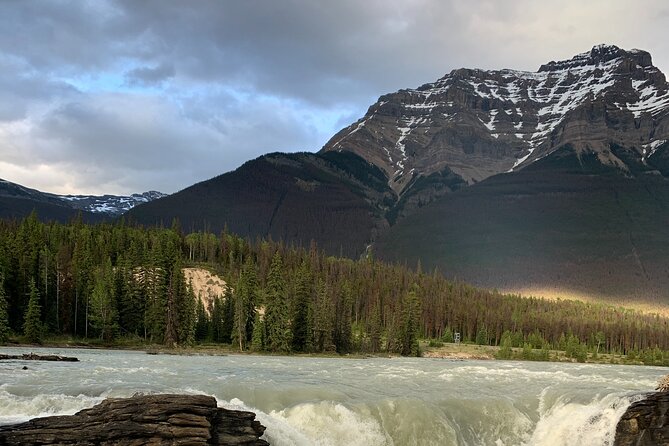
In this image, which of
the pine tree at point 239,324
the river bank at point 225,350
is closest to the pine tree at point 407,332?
the river bank at point 225,350

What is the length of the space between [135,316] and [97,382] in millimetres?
78790

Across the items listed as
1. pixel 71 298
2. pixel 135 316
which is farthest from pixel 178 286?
pixel 71 298

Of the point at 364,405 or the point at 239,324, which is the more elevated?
the point at 239,324

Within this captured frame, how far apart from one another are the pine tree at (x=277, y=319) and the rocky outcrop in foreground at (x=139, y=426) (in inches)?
3314

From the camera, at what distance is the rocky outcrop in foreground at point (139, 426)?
27.2 m

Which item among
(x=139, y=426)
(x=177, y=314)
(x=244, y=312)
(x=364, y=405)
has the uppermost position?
(x=244, y=312)

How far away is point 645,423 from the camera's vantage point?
39.8 m

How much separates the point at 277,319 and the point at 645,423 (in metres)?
81.7

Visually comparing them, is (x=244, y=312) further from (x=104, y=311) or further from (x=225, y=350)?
(x=104, y=311)

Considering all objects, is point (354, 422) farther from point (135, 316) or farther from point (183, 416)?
point (135, 316)

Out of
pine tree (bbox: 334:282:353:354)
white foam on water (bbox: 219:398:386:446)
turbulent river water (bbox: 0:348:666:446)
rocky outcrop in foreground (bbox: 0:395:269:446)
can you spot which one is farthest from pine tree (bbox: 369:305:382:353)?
rocky outcrop in foreground (bbox: 0:395:269:446)

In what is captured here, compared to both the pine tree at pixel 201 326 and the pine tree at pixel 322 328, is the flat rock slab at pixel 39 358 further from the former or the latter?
the pine tree at pixel 201 326

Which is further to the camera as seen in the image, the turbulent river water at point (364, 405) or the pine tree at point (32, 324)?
the pine tree at point (32, 324)

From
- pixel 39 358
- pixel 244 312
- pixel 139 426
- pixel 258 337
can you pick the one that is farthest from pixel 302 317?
pixel 139 426
